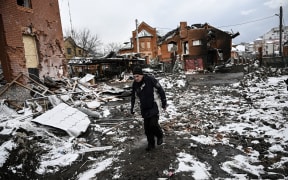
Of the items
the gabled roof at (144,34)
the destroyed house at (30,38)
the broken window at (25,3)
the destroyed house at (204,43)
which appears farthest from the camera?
the gabled roof at (144,34)

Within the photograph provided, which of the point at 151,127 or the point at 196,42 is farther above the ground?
the point at 196,42

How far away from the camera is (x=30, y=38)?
10617 mm

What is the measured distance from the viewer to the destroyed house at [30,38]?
853 cm

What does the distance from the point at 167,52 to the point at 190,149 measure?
122 feet

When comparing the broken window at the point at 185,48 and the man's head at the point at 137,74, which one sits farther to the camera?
the broken window at the point at 185,48

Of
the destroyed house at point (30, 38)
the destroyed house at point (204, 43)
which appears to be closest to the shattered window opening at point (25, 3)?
the destroyed house at point (30, 38)

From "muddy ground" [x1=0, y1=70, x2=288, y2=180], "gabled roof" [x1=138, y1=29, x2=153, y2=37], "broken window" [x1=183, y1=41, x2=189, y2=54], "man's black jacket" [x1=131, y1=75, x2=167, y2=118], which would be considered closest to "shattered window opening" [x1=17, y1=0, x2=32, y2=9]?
"muddy ground" [x1=0, y1=70, x2=288, y2=180]

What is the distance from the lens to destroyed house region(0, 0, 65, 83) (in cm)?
853

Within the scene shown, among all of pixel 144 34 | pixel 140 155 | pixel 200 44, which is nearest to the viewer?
pixel 140 155

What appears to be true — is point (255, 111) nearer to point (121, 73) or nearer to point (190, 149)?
point (190, 149)

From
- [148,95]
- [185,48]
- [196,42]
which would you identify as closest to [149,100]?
[148,95]

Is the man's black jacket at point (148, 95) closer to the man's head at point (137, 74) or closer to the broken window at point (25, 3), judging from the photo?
the man's head at point (137, 74)

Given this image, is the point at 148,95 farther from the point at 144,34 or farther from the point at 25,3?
the point at 144,34

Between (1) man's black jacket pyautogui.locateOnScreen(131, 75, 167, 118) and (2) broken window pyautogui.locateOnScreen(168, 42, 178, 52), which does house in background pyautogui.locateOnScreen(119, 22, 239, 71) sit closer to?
(2) broken window pyautogui.locateOnScreen(168, 42, 178, 52)
